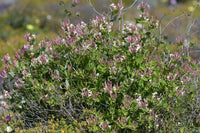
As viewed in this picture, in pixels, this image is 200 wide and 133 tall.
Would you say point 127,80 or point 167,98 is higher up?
point 127,80

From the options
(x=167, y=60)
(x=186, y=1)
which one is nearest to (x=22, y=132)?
(x=167, y=60)

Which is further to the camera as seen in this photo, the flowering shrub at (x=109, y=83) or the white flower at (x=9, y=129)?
the white flower at (x=9, y=129)

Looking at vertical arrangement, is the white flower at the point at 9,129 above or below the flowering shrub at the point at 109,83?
below

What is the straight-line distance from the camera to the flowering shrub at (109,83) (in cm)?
273

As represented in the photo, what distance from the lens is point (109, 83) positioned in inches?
118

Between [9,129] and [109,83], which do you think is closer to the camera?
[9,129]

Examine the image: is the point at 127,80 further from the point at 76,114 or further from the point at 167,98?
the point at 76,114

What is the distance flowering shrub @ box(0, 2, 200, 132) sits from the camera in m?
2.73

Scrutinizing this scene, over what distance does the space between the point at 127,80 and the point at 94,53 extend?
0.47 m

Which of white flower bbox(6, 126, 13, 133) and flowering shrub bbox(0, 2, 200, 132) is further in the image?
white flower bbox(6, 126, 13, 133)

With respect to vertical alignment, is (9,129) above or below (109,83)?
below

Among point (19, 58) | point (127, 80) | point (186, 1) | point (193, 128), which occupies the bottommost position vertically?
point (193, 128)

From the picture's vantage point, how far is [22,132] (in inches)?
110

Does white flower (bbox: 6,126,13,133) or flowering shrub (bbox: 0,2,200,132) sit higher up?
flowering shrub (bbox: 0,2,200,132)
